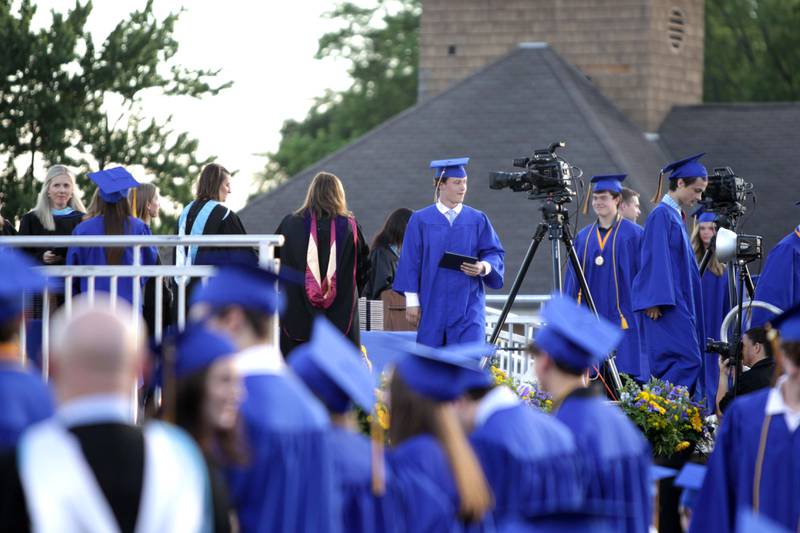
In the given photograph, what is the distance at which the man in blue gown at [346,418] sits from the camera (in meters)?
4.36

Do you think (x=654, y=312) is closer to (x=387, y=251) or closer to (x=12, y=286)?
(x=387, y=251)

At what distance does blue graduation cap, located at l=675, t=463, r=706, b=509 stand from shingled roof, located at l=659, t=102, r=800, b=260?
794 inches

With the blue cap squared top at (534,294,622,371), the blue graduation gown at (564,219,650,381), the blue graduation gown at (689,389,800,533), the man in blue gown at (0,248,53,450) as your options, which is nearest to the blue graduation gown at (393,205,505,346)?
the blue graduation gown at (564,219,650,381)

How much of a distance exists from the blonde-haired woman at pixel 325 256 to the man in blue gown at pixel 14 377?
5097mm

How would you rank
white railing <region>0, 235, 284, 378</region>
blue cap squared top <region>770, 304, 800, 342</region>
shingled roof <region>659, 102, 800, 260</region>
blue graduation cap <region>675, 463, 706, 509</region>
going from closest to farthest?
blue cap squared top <region>770, 304, 800, 342</region>
blue graduation cap <region>675, 463, 706, 509</region>
white railing <region>0, 235, 284, 378</region>
shingled roof <region>659, 102, 800, 260</region>

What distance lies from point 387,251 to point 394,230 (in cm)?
22

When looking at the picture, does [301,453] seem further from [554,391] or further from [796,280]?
[796,280]

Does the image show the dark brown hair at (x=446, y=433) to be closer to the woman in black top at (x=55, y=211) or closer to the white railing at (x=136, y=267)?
the white railing at (x=136, y=267)

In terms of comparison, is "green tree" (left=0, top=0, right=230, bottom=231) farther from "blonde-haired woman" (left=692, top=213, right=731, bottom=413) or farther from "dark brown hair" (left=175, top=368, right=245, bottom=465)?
"dark brown hair" (left=175, top=368, right=245, bottom=465)

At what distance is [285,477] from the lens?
13.6ft

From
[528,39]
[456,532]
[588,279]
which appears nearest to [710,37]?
[528,39]

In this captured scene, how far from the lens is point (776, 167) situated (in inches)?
1064

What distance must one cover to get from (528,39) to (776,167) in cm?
504

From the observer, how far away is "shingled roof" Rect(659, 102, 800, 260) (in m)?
26.0
